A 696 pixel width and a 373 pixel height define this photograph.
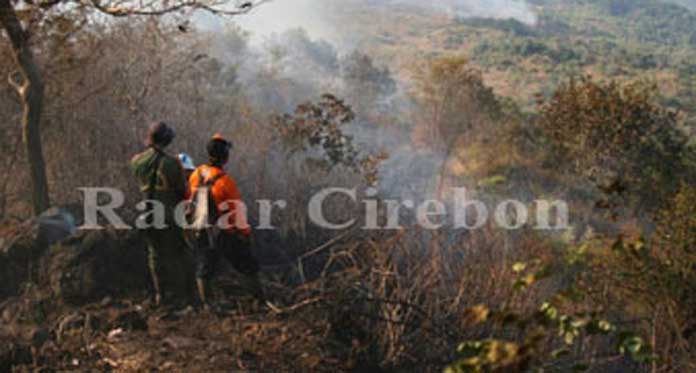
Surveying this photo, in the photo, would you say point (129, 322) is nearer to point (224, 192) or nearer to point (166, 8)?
point (224, 192)

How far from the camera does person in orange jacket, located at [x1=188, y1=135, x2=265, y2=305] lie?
18.7 ft

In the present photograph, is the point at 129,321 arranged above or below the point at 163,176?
below

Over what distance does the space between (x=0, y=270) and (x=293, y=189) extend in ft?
12.4

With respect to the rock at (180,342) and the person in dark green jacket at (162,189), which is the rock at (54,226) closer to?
the person in dark green jacket at (162,189)

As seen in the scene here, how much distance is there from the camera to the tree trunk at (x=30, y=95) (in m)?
6.97

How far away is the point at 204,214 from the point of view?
5.75 metres

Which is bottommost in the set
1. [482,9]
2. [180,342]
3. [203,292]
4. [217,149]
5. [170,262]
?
[180,342]

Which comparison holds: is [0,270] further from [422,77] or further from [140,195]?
[422,77]

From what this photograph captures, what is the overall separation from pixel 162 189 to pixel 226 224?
1.96 ft

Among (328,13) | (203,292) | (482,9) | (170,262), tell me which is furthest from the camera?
(482,9)

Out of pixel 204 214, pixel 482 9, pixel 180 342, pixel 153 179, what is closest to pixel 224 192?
pixel 204 214

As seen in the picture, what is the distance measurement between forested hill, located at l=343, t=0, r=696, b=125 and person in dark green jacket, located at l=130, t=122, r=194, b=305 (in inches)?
570

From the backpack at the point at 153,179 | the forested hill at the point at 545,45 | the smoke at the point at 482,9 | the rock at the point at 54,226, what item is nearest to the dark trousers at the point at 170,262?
the backpack at the point at 153,179

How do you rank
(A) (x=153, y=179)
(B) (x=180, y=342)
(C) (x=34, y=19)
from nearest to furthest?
(B) (x=180, y=342) < (A) (x=153, y=179) < (C) (x=34, y=19)
